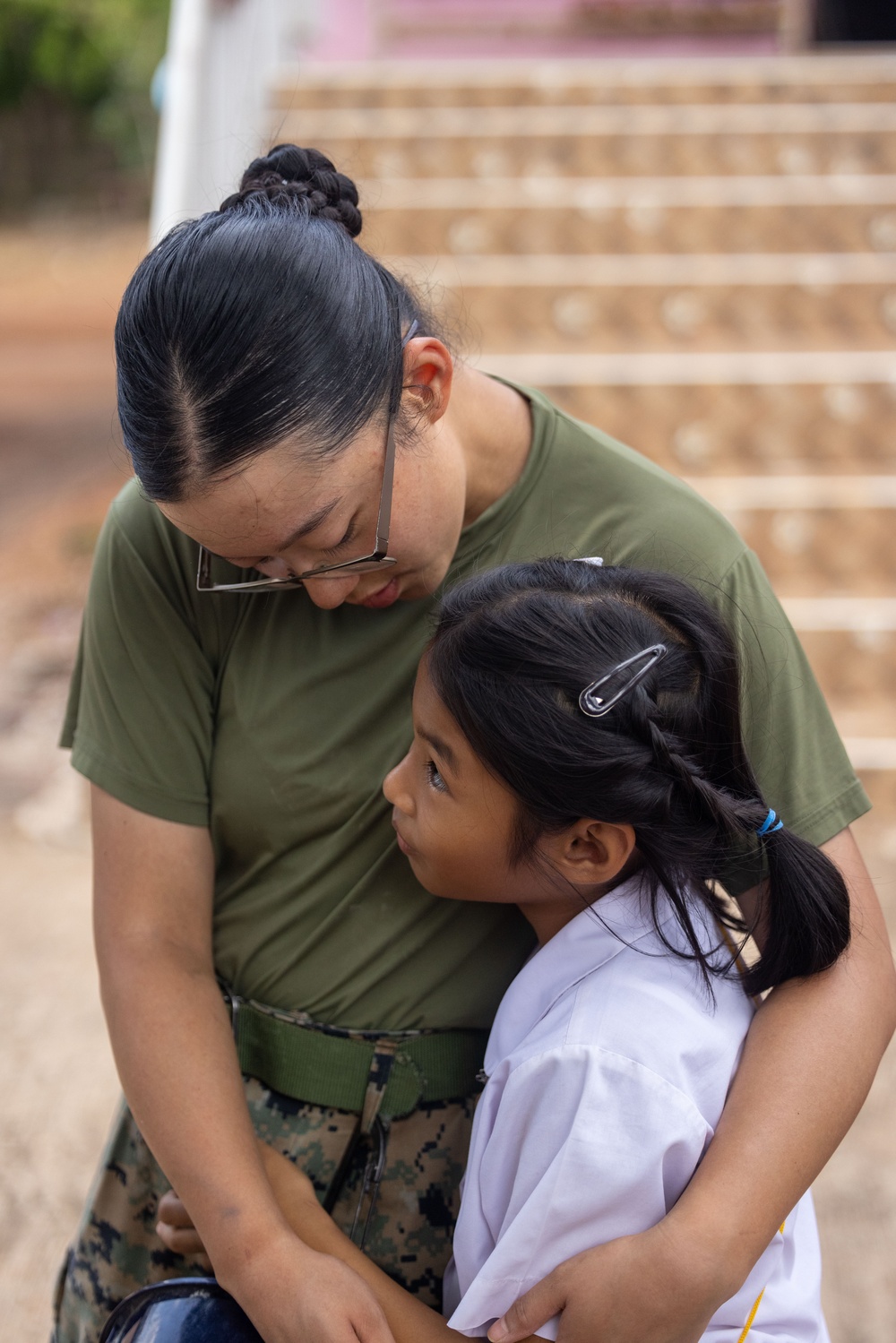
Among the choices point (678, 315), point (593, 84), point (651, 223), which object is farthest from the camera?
point (593, 84)

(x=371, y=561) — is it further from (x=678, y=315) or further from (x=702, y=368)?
(x=678, y=315)

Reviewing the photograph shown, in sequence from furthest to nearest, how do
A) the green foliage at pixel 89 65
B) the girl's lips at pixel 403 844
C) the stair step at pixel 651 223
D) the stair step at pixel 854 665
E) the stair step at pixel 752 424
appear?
the green foliage at pixel 89 65 < the stair step at pixel 651 223 < the stair step at pixel 752 424 < the stair step at pixel 854 665 < the girl's lips at pixel 403 844

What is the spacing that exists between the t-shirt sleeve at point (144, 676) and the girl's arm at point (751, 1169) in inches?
23.3

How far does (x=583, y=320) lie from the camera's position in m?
4.71

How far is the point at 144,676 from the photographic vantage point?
1.30 metres

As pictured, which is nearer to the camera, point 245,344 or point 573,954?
point 245,344

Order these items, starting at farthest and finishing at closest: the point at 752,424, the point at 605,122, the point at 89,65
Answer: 1. the point at 89,65
2. the point at 605,122
3. the point at 752,424

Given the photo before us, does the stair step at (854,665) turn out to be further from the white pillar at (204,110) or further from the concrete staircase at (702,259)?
the white pillar at (204,110)

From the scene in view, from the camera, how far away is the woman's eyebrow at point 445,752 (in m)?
1.19

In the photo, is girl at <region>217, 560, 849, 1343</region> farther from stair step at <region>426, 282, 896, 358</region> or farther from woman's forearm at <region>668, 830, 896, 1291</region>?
stair step at <region>426, 282, 896, 358</region>

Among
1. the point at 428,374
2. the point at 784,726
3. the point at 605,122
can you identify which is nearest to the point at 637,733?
the point at 784,726

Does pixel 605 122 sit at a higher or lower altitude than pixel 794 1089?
higher

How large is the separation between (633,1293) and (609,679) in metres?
0.51

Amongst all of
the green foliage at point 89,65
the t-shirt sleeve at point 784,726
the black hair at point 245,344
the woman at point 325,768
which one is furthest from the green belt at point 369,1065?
the green foliage at point 89,65
